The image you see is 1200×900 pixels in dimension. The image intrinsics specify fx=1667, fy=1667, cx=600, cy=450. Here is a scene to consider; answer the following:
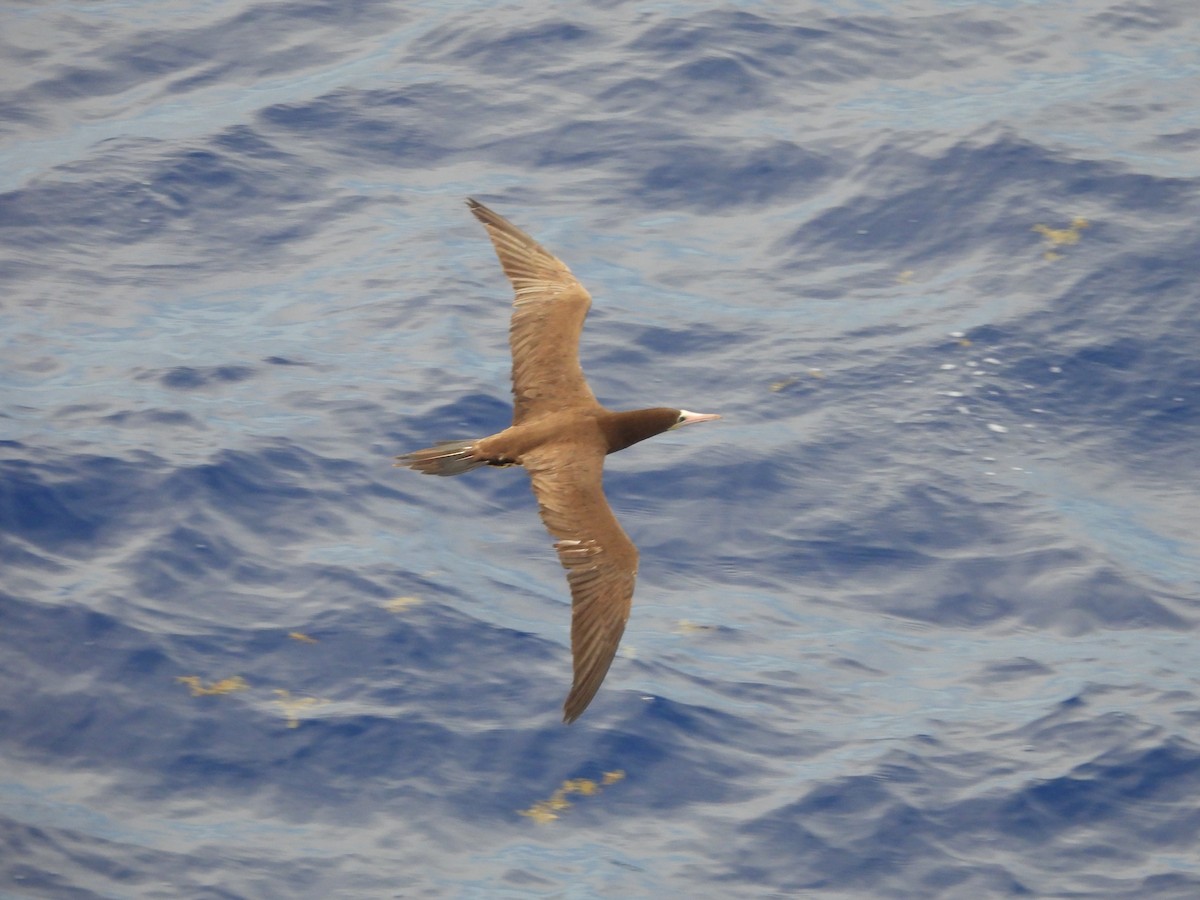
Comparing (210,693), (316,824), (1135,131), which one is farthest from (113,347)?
(1135,131)

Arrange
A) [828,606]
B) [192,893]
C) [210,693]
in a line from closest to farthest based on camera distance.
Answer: [192,893], [210,693], [828,606]

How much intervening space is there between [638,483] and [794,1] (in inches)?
348

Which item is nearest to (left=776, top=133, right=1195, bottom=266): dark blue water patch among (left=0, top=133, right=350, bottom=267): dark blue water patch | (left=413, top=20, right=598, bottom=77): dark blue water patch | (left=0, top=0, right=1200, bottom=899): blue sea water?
(left=0, top=0, right=1200, bottom=899): blue sea water

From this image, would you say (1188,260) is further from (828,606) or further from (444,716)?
(444,716)

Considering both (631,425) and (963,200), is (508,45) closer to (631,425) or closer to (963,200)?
(963,200)

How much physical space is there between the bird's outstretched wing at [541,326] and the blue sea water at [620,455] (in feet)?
6.76

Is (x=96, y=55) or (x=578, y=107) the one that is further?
(x=96, y=55)

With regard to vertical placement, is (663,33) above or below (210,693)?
above

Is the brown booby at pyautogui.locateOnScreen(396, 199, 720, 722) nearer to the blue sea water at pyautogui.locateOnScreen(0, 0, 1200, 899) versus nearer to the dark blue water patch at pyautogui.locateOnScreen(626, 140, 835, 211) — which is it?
the blue sea water at pyautogui.locateOnScreen(0, 0, 1200, 899)

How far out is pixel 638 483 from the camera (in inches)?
534

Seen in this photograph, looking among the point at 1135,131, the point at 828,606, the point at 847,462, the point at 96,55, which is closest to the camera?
the point at 828,606

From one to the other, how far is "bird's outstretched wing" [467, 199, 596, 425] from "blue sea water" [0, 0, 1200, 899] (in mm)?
2060

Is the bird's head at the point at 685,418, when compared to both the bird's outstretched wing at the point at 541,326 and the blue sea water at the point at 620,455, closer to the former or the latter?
the bird's outstretched wing at the point at 541,326

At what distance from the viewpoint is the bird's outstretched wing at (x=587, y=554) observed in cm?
960
